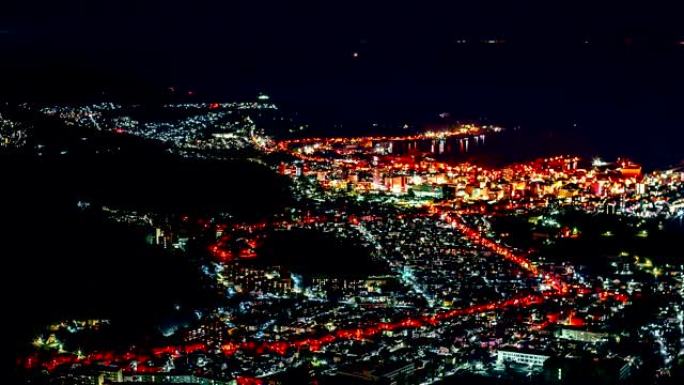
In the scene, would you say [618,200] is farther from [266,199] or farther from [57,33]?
[57,33]

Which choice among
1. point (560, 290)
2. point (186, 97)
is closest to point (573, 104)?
point (186, 97)

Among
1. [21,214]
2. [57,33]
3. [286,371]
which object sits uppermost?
[57,33]

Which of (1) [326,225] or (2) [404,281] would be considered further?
(1) [326,225]

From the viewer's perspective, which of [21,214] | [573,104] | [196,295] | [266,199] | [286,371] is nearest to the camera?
[286,371]

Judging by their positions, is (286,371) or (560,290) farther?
(560,290)

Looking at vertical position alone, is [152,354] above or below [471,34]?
below

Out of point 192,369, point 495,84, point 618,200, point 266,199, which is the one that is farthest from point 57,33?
point 495,84

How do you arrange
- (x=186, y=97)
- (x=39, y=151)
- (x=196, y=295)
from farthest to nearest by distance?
(x=186, y=97), (x=39, y=151), (x=196, y=295)
